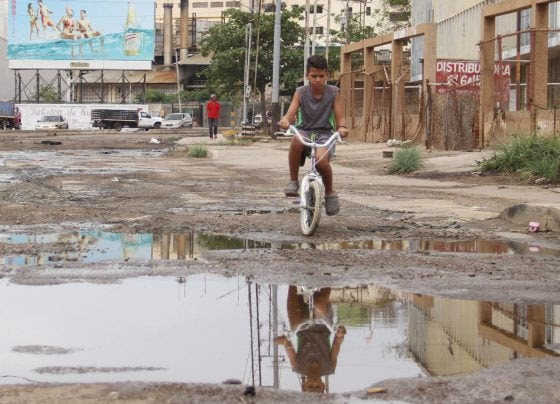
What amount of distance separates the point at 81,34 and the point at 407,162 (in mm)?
76307

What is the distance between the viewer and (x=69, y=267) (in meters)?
7.64

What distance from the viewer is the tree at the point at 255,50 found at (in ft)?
244

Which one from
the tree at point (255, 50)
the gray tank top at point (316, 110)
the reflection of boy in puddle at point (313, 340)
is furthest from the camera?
the tree at point (255, 50)

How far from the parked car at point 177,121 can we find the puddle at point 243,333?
78975mm

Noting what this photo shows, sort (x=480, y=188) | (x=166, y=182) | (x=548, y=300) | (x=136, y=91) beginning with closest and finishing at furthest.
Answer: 1. (x=548, y=300)
2. (x=480, y=188)
3. (x=166, y=182)
4. (x=136, y=91)

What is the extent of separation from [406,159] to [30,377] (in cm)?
1590

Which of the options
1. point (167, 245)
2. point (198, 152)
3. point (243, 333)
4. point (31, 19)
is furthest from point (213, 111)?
point (31, 19)

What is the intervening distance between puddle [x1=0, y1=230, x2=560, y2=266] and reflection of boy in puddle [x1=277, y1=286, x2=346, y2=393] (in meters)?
2.11

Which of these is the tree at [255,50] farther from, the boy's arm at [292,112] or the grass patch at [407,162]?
the boy's arm at [292,112]

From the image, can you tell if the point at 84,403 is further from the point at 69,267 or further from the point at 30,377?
the point at 69,267

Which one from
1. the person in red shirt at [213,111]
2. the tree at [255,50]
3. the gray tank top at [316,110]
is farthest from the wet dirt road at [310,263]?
the tree at [255,50]

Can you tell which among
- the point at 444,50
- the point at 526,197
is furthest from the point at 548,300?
the point at 444,50

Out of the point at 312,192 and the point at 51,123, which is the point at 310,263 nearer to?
the point at 312,192

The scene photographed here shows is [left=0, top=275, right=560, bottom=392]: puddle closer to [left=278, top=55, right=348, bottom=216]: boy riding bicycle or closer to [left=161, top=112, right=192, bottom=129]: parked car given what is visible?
[left=278, top=55, right=348, bottom=216]: boy riding bicycle
